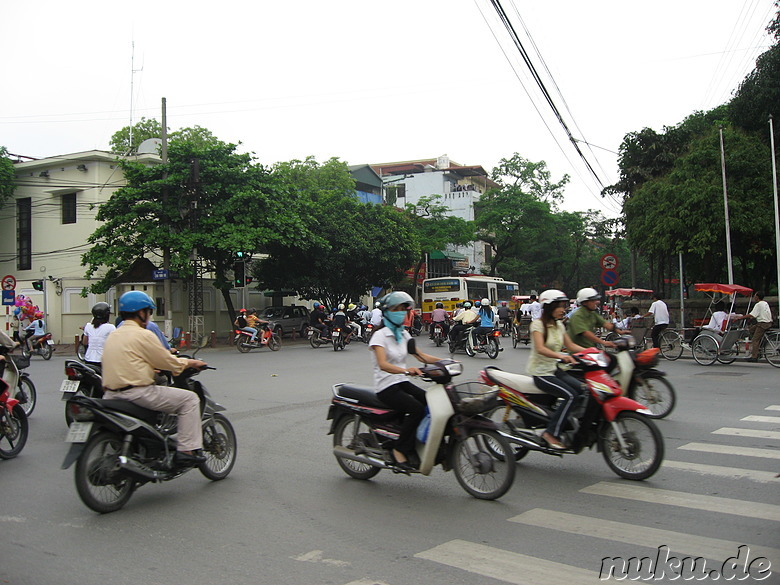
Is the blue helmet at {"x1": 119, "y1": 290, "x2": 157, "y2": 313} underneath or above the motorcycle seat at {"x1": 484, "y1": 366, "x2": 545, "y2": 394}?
above

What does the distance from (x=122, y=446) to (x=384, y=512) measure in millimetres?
1980

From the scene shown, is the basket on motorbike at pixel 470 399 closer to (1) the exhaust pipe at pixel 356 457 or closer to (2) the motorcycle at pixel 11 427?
(1) the exhaust pipe at pixel 356 457

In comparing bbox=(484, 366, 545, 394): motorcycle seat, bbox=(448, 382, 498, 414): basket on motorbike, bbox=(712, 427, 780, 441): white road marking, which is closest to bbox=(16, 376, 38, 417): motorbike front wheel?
bbox=(484, 366, 545, 394): motorcycle seat

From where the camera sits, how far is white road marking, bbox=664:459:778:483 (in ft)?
19.0

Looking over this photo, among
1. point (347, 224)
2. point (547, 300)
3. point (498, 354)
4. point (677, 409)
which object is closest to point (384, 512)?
point (547, 300)

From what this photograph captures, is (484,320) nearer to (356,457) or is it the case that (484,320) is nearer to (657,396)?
(657,396)

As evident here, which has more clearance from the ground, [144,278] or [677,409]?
[144,278]

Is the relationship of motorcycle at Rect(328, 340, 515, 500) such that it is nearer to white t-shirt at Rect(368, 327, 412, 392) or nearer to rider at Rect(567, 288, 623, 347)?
white t-shirt at Rect(368, 327, 412, 392)

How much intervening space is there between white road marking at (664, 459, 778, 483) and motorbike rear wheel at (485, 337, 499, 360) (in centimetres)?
1246

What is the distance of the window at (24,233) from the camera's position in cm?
3422

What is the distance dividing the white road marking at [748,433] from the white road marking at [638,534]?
3780mm

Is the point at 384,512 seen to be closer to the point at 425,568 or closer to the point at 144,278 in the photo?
the point at 425,568

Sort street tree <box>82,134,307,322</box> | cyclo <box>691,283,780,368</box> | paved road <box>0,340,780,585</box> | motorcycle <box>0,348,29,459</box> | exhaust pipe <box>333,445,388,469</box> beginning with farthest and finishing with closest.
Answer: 1. street tree <box>82,134,307,322</box>
2. cyclo <box>691,283,780,368</box>
3. motorcycle <box>0,348,29,459</box>
4. exhaust pipe <box>333,445,388,469</box>
5. paved road <box>0,340,780,585</box>

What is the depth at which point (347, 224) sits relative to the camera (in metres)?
32.7
